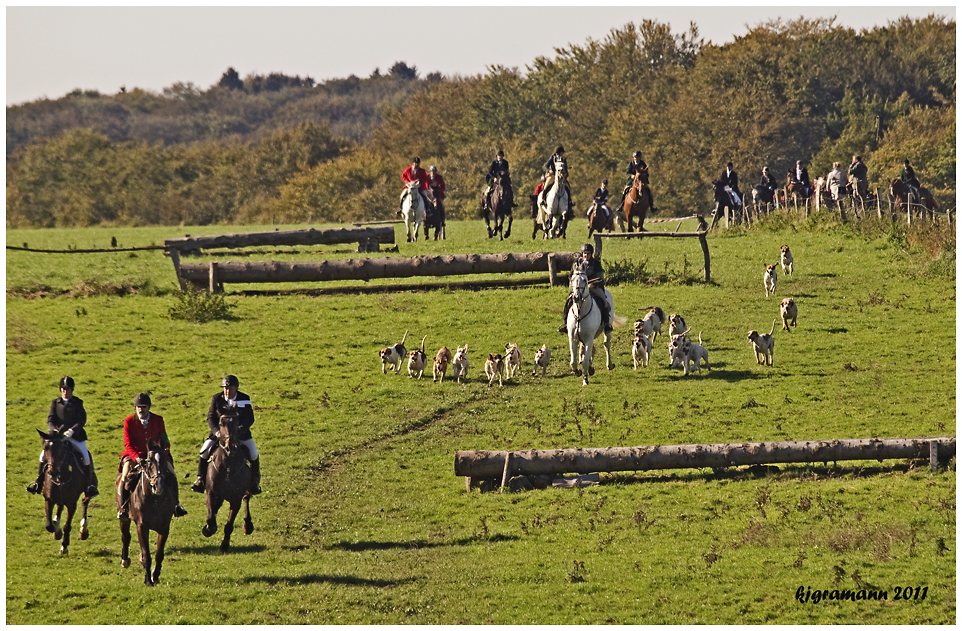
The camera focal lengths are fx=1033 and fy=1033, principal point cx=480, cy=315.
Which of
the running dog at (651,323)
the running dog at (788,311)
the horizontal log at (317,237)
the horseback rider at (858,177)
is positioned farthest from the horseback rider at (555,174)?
the horseback rider at (858,177)

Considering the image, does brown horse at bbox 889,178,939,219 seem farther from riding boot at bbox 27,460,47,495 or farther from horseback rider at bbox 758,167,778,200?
riding boot at bbox 27,460,47,495

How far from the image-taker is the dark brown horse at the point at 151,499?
41.5 ft

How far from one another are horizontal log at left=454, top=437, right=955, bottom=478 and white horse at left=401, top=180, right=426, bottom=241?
2068 centimetres

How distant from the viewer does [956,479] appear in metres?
15.9

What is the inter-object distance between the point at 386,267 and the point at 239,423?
48.8 feet

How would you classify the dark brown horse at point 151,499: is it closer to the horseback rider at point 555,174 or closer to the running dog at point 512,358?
the running dog at point 512,358

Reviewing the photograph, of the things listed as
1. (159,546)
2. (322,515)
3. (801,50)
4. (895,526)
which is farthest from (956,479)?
(801,50)

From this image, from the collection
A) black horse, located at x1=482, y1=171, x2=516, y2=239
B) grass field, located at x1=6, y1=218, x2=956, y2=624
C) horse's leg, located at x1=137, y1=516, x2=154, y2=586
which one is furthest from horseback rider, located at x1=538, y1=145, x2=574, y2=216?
horse's leg, located at x1=137, y1=516, x2=154, y2=586

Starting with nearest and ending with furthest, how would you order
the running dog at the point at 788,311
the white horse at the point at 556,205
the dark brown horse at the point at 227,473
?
the dark brown horse at the point at 227,473 → the running dog at the point at 788,311 → the white horse at the point at 556,205

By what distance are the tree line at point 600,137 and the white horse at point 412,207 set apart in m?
30.0

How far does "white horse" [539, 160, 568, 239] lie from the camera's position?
34500mm

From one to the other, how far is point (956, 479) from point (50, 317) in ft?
75.7

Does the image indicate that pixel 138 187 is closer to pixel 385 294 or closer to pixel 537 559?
pixel 385 294

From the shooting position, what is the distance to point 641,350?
76.7ft
